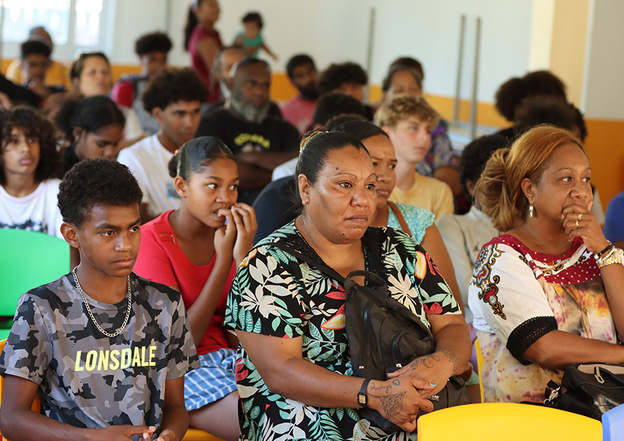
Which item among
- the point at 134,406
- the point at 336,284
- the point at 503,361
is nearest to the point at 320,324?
the point at 336,284

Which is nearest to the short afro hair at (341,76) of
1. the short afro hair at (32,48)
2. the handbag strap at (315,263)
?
the short afro hair at (32,48)

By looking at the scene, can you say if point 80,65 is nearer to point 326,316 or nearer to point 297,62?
point 297,62

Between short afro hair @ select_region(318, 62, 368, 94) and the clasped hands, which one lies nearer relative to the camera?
the clasped hands

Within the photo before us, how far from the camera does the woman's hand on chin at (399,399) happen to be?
1.89m

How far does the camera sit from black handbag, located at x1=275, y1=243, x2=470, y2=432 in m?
1.96

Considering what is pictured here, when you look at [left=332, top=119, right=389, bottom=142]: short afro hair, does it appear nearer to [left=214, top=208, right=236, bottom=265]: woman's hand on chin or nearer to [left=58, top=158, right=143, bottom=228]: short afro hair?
[left=214, top=208, right=236, bottom=265]: woman's hand on chin

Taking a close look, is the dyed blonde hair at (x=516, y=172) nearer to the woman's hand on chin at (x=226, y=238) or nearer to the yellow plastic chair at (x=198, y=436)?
the woman's hand on chin at (x=226, y=238)

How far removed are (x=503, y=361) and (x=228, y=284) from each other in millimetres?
1001

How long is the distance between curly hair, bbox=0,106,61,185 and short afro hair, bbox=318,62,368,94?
2.89 meters

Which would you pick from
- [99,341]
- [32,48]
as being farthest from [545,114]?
[32,48]

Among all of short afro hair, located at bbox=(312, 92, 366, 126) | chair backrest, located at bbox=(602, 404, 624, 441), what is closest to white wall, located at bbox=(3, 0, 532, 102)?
short afro hair, located at bbox=(312, 92, 366, 126)

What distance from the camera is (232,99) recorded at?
4.71 meters

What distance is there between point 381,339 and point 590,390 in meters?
0.65

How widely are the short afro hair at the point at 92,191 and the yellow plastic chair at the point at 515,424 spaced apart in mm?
1038
